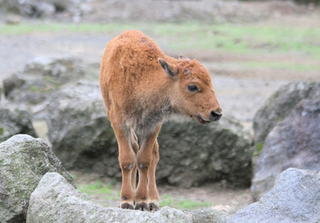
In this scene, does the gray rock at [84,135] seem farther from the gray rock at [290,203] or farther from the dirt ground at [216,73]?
the gray rock at [290,203]

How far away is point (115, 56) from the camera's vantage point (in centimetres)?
549

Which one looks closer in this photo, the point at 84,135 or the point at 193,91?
the point at 193,91

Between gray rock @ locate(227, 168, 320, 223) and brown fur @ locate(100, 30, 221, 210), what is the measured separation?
38.3 inches

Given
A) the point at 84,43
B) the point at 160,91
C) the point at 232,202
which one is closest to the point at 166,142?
the point at 232,202

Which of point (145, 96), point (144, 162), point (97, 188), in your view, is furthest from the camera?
point (97, 188)

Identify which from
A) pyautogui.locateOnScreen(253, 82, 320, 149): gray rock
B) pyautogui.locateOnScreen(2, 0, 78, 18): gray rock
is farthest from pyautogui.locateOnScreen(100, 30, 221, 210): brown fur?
pyautogui.locateOnScreen(2, 0, 78, 18): gray rock

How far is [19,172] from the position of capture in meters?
4.98

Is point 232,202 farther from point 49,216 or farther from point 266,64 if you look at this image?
point 266,64

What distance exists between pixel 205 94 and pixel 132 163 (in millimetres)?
1384

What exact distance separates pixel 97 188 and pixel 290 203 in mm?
4102

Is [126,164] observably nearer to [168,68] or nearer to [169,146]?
[168,68]

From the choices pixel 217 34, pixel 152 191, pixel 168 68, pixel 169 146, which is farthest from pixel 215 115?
pixel 217 34

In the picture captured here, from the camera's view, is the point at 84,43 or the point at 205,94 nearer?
the point at 205,94

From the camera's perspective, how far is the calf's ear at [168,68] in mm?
4863
